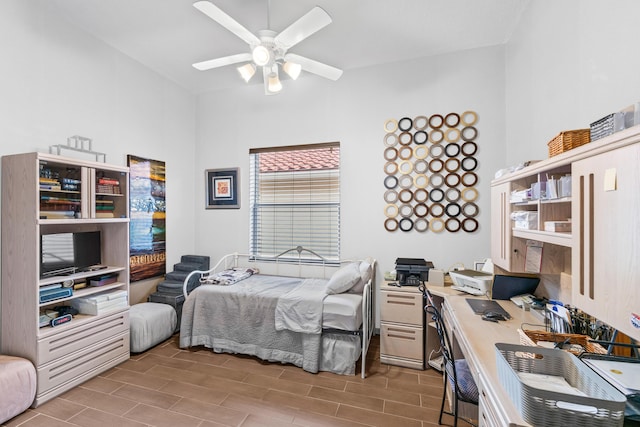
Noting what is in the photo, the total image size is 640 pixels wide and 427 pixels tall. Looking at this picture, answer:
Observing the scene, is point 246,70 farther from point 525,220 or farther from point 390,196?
point 525,220

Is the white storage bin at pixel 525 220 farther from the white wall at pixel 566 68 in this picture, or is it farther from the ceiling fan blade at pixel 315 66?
the ceiling fan blade at pixel 315 66

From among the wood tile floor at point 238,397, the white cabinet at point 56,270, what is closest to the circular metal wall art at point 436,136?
the wood tile floor at point 238,397

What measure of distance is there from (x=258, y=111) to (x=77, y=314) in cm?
299

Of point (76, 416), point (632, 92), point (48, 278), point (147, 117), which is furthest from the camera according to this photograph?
point (147, 117)

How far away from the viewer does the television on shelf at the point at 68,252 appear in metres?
2.35

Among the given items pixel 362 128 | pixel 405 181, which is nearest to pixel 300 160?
pixel 362 128

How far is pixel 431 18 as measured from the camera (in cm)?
262

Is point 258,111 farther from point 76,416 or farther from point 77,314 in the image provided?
point 76,416

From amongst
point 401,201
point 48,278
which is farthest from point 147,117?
point 401,201

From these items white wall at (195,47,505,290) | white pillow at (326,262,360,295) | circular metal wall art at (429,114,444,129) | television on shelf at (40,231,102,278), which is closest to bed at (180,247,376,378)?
white pillow at (326,262,360,295)

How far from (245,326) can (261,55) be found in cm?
246

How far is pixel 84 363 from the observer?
97.1 inches

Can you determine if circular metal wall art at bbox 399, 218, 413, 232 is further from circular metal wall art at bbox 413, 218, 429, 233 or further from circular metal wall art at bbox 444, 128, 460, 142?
circular metal wall art at bbox 444, 128, 460, 142

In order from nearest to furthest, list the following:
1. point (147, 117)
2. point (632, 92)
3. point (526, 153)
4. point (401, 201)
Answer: point (632, 92) < point (526, 153) < point (401, 201) < point (147, 117)
